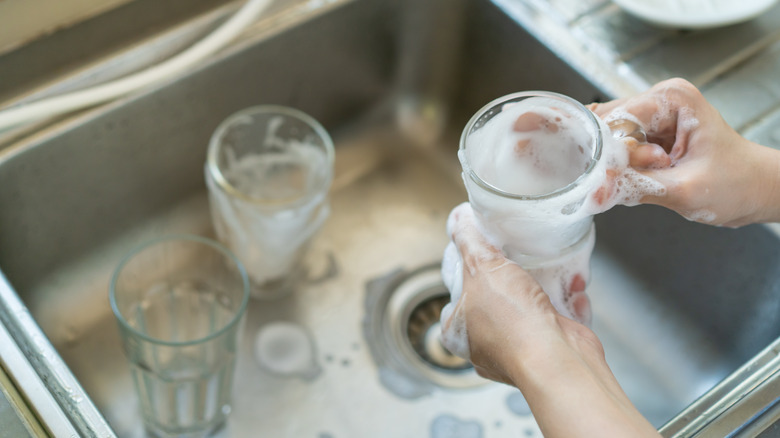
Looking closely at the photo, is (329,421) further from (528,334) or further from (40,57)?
(40,57)

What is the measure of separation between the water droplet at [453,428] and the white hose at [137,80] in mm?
440

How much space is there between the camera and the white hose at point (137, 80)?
0.72 m

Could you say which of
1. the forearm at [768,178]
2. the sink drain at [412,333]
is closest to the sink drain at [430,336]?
the sink drain at [412,333]

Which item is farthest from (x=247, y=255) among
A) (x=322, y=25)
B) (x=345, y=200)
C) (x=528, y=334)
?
(x=528, y=334)

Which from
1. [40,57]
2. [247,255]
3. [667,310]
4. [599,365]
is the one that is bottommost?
[667,310]

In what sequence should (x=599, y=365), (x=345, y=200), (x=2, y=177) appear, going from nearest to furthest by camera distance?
(x=599, y=365), (x=2, y=177), (x=345, y=200)

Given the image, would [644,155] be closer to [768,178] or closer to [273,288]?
[768,178]

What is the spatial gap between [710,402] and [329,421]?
371 millimetres

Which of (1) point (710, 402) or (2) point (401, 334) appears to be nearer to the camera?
(1) point (710, 402)

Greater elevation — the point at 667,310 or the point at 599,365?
the point at 599,365

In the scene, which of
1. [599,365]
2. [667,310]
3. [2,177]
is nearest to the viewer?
[599,365]

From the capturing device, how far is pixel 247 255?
0.86 metres

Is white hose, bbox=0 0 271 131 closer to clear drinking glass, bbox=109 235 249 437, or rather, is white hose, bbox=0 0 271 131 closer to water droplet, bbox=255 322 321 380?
clear drinking glass, bbox=109 235 249 437

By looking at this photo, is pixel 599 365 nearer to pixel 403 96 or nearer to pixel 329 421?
pixel 329 421
